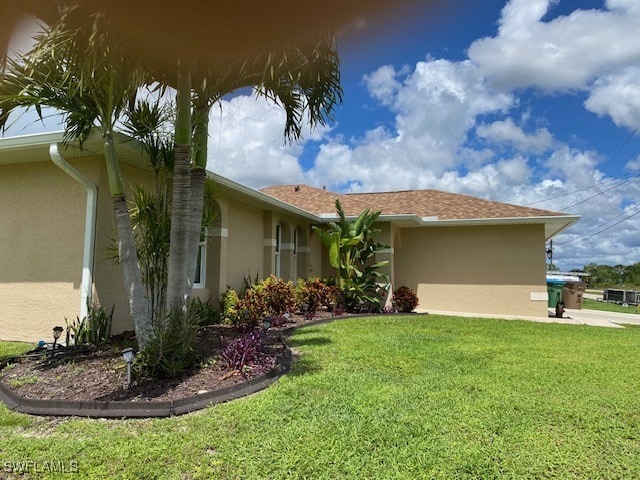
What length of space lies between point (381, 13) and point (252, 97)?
5.37 metres

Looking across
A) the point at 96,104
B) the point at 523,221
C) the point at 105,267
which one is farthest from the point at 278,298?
the point at 523,221

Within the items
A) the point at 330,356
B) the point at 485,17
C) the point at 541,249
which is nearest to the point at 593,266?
the point at 541,249

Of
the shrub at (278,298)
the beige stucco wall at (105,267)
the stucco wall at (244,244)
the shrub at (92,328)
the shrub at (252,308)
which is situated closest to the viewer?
the shrub at (92,328)

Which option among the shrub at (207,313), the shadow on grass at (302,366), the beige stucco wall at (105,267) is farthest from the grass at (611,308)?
the beige stucco wall at (105,267)

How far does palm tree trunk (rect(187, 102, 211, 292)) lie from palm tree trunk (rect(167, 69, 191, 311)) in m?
0.25

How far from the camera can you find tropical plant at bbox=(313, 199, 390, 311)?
554 inches

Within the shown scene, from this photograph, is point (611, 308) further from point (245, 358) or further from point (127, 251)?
point (127, 251)

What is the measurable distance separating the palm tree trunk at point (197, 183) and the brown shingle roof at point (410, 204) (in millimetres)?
9814

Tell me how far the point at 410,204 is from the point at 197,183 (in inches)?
507

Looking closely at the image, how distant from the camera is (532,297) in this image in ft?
52.2

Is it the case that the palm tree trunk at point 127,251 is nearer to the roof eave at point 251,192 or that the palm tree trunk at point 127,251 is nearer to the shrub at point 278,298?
the roof eave at point 251,192

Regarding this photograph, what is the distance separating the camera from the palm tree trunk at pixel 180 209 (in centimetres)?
629

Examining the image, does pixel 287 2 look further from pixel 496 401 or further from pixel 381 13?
pixel 496 401

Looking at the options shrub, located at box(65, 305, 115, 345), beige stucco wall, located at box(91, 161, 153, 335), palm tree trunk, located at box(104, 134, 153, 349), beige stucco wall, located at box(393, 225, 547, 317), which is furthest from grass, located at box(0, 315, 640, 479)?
beige stucco wall, located at box(393, 225, 547, 317)
